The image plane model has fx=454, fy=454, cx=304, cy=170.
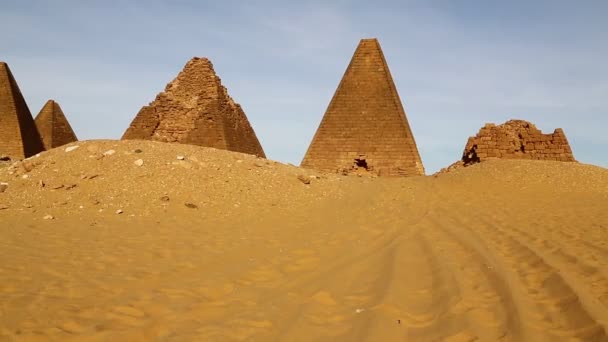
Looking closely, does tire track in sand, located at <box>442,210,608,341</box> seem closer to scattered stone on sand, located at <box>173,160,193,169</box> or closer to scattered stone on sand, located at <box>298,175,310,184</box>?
scattered stone on sand, located at <box>298,175,310,184</box>

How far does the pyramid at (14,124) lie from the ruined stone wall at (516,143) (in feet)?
72.9

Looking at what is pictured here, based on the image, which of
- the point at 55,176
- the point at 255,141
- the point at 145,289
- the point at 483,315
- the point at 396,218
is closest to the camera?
the point at 483,315

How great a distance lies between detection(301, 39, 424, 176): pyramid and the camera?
58.4 ft

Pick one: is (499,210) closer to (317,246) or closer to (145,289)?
(317,246)

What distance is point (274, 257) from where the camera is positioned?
16.9 feet

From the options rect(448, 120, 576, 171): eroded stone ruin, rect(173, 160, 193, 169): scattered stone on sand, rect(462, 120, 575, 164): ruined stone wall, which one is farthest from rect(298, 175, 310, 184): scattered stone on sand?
rect(462, 120, 575, 164): ruined stone wall

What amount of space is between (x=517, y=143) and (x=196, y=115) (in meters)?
13.6

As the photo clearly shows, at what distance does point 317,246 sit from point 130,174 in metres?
5.44

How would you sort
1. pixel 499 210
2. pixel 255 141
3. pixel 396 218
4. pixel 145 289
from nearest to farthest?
1. pixel 145 289
2. pixel 396 218
3. pixel 499 210
4. pixel 255 141

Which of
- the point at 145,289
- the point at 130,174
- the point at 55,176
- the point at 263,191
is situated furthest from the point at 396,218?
the point at 55,176

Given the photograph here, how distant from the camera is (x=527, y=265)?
4266mm

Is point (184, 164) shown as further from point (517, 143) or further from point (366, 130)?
point (517, 143)

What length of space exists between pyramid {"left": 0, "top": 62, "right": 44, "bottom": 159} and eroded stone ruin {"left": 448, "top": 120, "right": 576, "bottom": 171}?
2220 cm

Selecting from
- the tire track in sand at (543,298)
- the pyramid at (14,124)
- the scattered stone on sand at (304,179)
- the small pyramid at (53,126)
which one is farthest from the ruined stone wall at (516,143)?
the small pyramid at (53,126)
